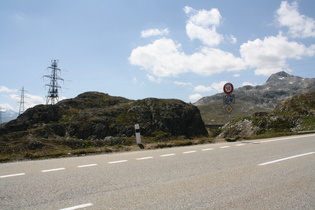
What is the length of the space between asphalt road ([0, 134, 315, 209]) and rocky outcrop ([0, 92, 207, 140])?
25.2m

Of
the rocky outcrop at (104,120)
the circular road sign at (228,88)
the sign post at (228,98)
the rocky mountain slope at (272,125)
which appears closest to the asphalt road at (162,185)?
the sign post at (228,98)

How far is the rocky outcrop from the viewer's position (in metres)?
34.6

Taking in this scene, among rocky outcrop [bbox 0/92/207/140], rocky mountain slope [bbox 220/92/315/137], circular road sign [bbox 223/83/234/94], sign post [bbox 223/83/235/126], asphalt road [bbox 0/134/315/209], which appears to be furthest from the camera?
rocky outcrop [bbox 0/92/207/140]

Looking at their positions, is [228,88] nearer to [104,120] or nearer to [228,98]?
[228,98]

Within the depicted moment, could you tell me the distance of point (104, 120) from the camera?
3738cm

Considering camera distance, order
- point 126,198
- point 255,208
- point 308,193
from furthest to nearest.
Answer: point 308,193 < point 126,198 < point 255,208

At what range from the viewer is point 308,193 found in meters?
5.53

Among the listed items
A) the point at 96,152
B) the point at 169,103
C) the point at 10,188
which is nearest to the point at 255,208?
the point at 10,188

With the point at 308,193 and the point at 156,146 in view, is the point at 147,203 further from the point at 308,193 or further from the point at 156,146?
the point at 156,146

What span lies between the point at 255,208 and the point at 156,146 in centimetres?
960

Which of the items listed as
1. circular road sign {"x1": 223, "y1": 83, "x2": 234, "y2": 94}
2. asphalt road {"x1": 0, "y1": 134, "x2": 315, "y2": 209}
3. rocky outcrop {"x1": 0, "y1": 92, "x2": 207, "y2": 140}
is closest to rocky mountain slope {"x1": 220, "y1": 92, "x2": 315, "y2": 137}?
rocky outcrop {"x1": 0, "y1": 92, "x2": 207, "y2": 140}

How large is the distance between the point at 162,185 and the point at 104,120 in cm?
3242

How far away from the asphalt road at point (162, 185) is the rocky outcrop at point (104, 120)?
82.8 ft

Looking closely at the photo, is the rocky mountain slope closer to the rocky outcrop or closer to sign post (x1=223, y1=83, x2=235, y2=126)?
the rocky outcrop
